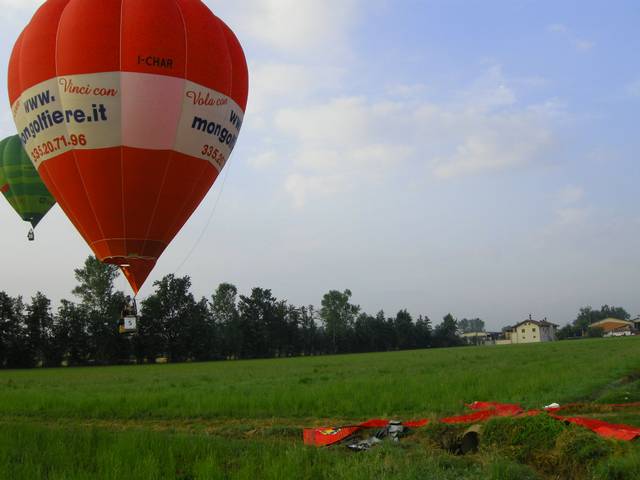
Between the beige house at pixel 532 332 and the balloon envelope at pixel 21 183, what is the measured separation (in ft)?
390

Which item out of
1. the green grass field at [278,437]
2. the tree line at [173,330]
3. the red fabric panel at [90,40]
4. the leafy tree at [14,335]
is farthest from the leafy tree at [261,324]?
the red fabric panel at [90,40]

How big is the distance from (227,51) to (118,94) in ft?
9.57

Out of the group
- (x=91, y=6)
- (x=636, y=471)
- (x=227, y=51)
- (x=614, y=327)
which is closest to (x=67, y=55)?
(x=91, y=6)

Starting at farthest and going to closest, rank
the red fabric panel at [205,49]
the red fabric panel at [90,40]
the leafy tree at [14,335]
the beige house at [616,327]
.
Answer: the beige house at [616,327] < the leafy tree at [14,335] < the red fabric panel at [205,49] < the red fabric panel at [90,40]

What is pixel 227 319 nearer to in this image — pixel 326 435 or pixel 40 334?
pixel 40 334

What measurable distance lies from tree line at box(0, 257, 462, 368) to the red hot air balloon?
126 ft

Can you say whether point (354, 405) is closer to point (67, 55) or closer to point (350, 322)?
point (67, 55)

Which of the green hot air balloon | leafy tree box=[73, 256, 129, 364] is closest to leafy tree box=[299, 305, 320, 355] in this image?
leafy tree box=[73, 256, 129, 364]

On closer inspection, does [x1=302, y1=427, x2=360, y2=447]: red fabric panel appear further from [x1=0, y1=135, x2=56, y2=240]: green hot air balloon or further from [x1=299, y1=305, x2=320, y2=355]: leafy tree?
[x1=299, y1=305, x2=320, y2=355]: leafy tree

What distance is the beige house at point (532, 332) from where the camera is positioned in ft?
431

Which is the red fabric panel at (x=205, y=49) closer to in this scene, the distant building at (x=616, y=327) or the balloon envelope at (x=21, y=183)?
the balloon envelope at (x=21, y=183)

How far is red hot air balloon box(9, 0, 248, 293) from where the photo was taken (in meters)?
13.4

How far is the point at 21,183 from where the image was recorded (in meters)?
26.0

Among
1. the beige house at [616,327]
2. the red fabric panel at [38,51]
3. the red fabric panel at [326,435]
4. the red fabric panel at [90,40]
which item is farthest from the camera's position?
the beige house at [616,327]
